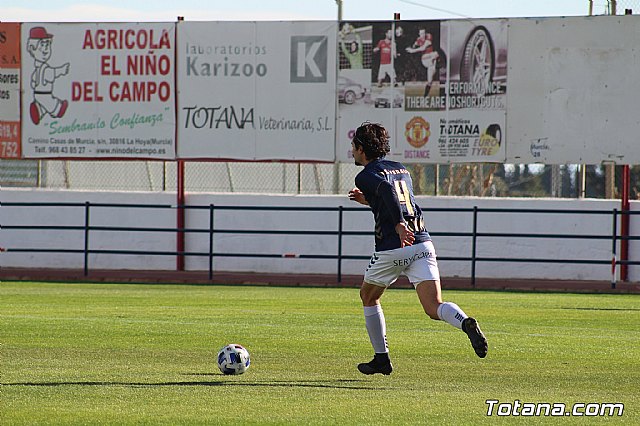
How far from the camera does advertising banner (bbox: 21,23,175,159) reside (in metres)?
28.9

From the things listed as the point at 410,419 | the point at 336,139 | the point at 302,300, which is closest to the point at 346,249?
the point at 336,139

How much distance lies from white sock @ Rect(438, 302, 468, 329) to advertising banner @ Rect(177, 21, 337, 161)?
17.9m

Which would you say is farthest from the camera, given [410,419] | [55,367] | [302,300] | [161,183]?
[161,183]

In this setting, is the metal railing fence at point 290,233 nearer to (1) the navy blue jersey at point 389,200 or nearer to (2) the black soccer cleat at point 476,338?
(1) the navy blue jersey at point 389,200

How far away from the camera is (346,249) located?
27891 millimetres

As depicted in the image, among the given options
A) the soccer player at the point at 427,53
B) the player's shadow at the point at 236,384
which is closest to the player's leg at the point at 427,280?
the player's shadow at the point at 236,384

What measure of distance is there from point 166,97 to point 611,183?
10195 mm

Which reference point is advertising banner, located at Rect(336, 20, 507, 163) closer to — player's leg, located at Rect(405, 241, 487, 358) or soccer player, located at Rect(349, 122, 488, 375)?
soccer player, located at Rect(349, 122, 488, 375)

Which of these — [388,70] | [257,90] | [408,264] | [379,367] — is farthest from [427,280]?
[257,90]

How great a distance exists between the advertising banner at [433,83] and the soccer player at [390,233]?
16802mm

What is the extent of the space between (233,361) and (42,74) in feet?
65.5

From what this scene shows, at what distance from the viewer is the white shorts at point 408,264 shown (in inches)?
414

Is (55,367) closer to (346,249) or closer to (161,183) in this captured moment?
(346,249)

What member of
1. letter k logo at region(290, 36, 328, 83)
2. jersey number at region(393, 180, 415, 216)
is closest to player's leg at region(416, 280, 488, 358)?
jersey number at region(393, 180, 415, 216)
